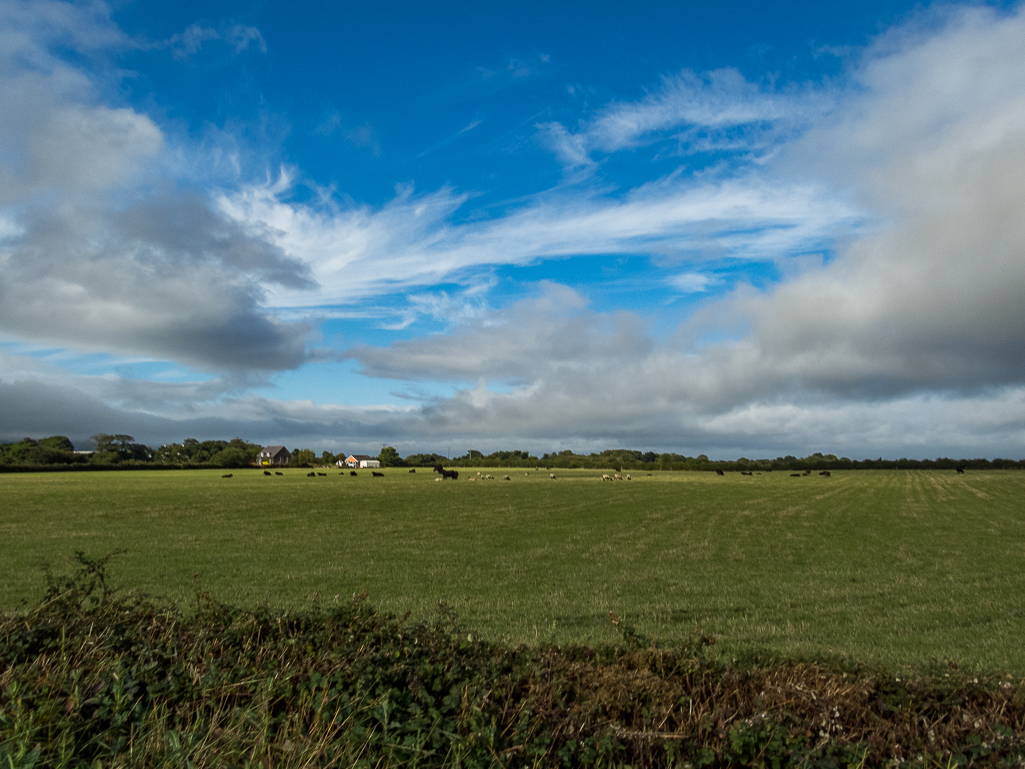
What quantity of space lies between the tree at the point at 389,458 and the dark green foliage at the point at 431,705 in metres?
161

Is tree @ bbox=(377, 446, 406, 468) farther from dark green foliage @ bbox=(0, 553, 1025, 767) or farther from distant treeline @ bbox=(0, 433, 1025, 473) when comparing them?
dark green foliage @ bbox=(0, 553, 1025, 767)

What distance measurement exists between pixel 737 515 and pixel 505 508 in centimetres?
1195

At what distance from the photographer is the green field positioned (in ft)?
31.8

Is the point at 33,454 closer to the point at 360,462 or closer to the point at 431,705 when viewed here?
the point at 360,462

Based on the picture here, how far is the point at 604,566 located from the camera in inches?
621

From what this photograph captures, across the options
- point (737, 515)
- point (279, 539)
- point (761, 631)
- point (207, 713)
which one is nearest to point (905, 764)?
point (207, 713)

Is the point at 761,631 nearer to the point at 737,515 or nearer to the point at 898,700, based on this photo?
the point at 898,700

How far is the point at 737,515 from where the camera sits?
1199 inches

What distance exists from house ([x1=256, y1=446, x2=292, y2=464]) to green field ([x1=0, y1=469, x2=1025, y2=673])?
146m

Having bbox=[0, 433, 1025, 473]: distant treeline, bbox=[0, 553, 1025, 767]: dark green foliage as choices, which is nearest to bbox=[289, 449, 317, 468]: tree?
bbox=[0, 433, 1025, 473]: distant treeline

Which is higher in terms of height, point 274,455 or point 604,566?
point 274,455

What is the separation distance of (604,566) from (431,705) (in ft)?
40.6

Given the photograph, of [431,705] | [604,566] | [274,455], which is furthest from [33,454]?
[431,705]

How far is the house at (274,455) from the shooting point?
172 meters
